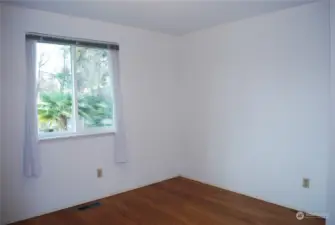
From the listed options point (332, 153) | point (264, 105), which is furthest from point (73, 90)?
point (332, 153)

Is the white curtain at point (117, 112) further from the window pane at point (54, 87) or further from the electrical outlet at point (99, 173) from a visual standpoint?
the window pane at point (54, 87)

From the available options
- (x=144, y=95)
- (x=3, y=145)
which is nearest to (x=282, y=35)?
(x=144, y=95)

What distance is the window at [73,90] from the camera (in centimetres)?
309

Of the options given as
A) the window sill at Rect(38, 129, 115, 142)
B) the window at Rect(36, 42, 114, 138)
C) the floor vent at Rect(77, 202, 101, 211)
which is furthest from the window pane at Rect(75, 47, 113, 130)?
the floor vent at Rect(77, 202, 101, 211)

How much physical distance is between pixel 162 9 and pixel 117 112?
1406 mm

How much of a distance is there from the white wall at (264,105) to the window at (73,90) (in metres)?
1.35

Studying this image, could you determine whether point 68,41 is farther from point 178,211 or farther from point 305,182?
point 305,182

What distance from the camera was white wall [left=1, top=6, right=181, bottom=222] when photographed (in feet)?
9.12

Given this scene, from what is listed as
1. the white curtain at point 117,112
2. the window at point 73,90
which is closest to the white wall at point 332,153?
the white curtain at point 117,112

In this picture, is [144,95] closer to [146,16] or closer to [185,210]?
[146,16]

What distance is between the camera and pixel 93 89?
350 cm

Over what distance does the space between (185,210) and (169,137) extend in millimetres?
1417

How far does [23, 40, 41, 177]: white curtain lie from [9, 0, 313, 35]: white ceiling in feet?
1.71

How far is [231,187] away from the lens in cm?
369
